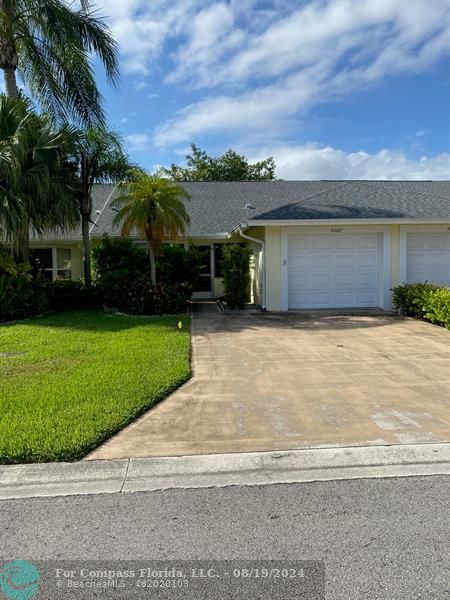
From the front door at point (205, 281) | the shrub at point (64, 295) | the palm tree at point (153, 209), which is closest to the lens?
the palm tree at point (153, 209)

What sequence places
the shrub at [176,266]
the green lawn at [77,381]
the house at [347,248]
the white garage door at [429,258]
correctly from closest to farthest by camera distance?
1. the green lawn at [77,381]
2. the house at [347,248]
3. the white garage door at [429,258]
4. the shrub at [176,266]

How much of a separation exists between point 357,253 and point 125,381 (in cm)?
995

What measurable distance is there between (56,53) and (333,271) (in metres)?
11.4

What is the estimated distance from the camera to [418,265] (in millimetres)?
14367

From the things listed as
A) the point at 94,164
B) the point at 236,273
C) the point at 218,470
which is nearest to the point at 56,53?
the point at 94,164

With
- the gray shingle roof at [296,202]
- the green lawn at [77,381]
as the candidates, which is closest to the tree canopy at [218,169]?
the gray shingle roof at [296,202]

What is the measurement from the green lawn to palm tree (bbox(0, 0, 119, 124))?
336 inches

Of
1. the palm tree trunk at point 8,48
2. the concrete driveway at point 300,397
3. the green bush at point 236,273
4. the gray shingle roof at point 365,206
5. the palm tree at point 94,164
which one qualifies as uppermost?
the palm tree trunk at point 8,48

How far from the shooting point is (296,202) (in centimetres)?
1494

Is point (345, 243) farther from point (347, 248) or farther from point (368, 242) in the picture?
point (368, 242)

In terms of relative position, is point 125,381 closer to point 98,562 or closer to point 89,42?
point 98,562

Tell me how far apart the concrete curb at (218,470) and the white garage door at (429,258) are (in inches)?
432

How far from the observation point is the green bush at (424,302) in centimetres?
1105

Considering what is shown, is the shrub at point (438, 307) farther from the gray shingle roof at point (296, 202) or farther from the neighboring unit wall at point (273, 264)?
the neighboring unit wall at point (273, 264)
